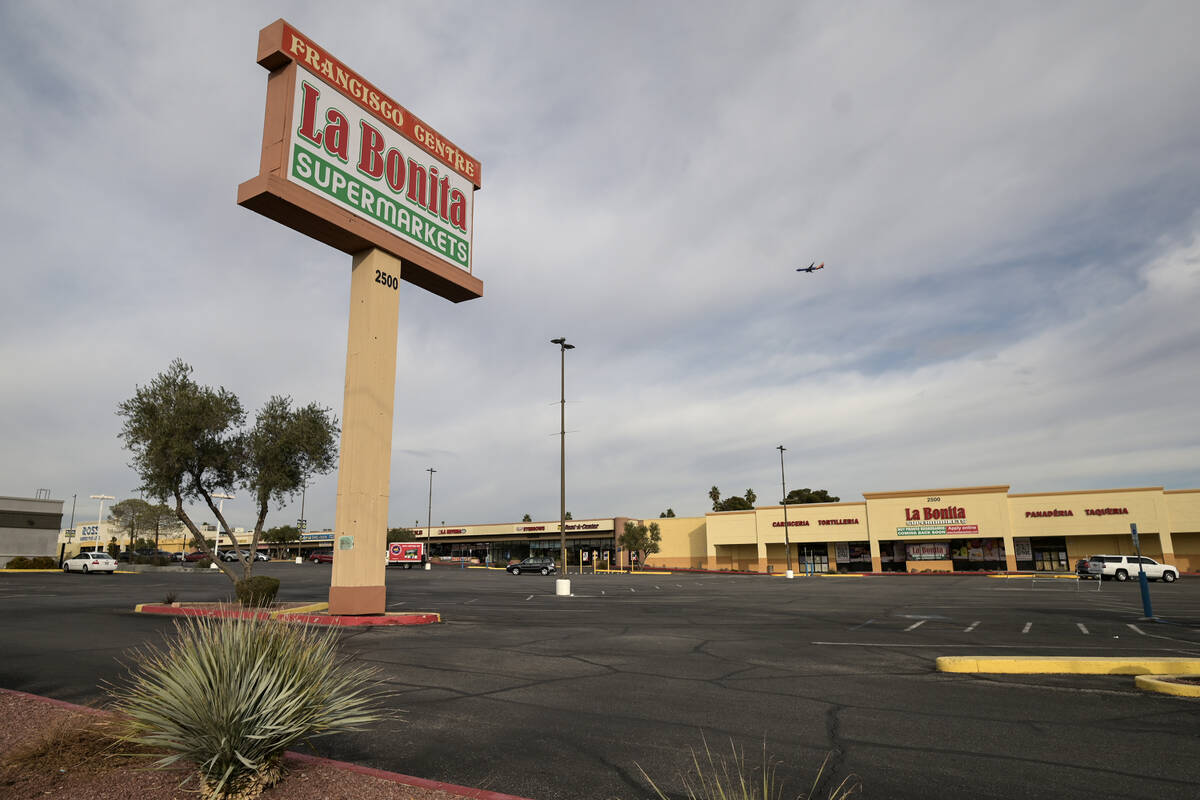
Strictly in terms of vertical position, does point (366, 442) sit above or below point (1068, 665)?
above

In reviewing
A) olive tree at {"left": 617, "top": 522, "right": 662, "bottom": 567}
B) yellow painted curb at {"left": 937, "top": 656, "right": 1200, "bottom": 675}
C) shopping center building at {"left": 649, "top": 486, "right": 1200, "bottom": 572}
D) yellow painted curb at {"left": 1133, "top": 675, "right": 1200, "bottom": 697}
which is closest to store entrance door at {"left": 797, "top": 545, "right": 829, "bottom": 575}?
shopping center building at {"left": 649, "top": 486, "right": 1200, "bottom": 572}

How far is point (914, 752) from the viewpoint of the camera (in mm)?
6176

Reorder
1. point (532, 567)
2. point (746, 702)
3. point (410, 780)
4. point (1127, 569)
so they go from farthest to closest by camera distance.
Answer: point (532, 567) → point (1127, 569) → point (746, 702) → point (410, 780)

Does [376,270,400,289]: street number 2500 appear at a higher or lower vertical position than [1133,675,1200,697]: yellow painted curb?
higher

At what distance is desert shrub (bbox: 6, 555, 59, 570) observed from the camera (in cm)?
5106

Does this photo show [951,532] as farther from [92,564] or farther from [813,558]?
[92,564]

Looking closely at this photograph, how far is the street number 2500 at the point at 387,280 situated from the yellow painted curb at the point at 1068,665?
1571 centimetres

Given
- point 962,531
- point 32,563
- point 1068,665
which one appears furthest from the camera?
point 962,531

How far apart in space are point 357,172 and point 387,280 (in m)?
2.93

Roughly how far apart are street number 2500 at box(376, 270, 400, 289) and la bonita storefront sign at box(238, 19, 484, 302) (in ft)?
2.24

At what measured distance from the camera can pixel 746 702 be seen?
26.8 ft

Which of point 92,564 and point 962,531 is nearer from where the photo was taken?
point 92,564

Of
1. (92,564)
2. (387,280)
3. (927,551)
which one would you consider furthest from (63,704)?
(927,551)

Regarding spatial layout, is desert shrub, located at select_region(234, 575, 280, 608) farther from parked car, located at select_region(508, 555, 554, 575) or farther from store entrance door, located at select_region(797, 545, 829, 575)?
store entrance door, located at select_region(797, 545, 829, 575)
